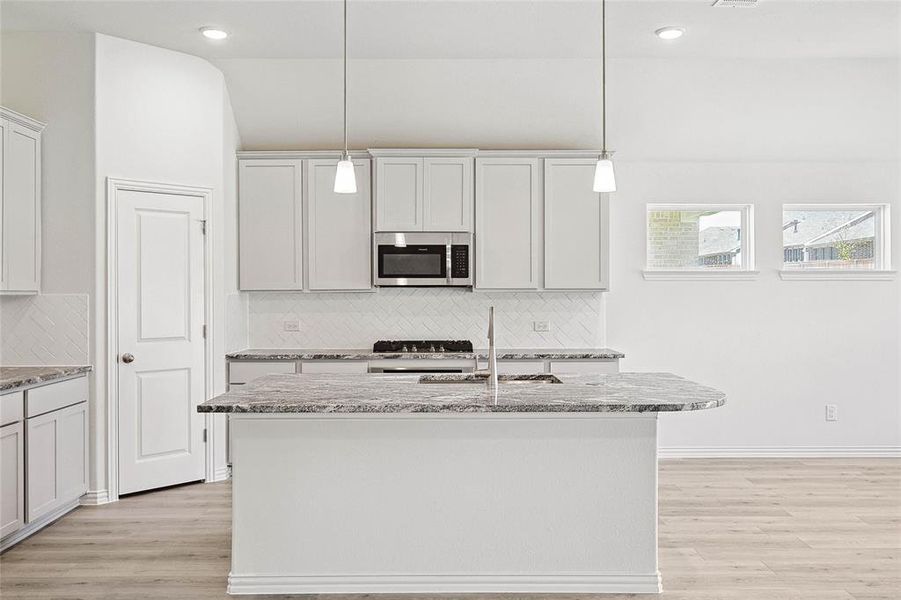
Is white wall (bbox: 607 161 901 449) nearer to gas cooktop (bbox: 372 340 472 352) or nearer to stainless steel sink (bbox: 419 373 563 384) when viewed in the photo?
gas cooktop (bbox: 372 340 472 352)

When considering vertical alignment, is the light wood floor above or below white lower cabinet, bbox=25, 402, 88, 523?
below

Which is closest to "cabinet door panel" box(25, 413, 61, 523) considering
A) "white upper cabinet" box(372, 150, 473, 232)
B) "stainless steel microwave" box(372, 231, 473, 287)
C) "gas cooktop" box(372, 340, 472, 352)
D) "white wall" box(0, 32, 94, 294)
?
"white wall" box(0, 32, 94, 294)

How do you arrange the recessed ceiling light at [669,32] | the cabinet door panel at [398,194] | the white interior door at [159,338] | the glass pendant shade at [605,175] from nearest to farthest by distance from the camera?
the glass pendant shade at [605,175] < the recessed ceiling light at [669,32] < the white interior door at [159,338] < the cabinet door panel at [398,194]

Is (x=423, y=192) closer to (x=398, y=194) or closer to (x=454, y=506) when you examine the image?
(x=398, y=194)

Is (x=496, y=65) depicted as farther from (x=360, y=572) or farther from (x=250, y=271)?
(x=360, y=572)

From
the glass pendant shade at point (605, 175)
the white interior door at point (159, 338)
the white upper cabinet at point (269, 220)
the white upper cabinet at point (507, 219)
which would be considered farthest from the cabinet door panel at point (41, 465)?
the glass pendant shade at point (605, 175)

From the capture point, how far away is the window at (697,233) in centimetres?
577

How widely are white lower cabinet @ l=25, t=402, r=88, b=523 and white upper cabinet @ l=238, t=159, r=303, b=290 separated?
5.14 ft

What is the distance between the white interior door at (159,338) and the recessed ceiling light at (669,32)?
3148mm

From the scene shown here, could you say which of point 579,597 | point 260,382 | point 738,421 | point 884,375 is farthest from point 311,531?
point 884,375

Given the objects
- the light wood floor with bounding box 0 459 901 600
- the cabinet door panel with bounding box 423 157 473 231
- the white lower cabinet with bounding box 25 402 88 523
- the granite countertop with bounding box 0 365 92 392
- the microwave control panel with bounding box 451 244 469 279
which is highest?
the cabinet door panel with bounding box 423 157 473 231

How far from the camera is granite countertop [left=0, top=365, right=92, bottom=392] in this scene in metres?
3.62

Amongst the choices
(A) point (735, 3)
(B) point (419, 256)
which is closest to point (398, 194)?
(B) point (419, 256)

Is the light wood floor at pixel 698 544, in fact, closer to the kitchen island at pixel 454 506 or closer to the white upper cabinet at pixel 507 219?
the kitchen island at pixel 454 506
